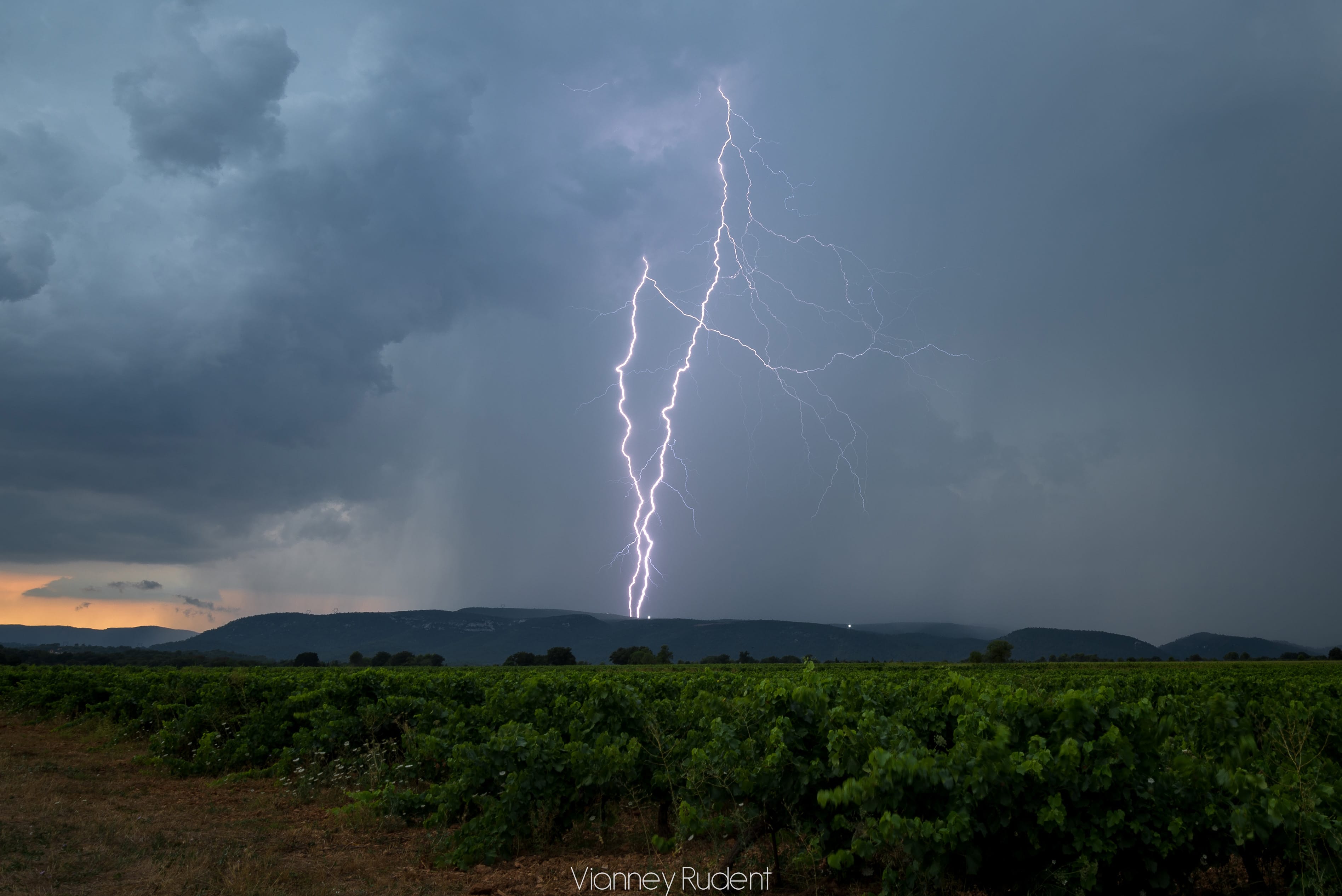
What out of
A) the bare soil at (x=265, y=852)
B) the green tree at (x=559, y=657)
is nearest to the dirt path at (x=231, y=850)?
the bare soil at (x=265, y=852)

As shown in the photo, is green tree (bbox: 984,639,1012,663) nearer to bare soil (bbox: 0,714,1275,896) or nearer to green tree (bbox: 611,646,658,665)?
green tree (bbox: 611,646,658,665)

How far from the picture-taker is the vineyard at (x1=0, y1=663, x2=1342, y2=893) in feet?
16.2

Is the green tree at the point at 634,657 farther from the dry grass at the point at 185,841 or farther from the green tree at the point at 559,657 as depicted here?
the dry grass at the point at 185,841

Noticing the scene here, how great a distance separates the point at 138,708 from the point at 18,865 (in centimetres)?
1527

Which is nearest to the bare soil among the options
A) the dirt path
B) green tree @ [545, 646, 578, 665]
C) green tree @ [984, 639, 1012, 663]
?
the dirt path

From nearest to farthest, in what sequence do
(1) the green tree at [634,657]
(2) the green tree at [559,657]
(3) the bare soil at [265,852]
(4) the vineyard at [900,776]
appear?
(4) the vineyard at [900,776] < (3) the bare soil at [265,852] < (2) the green tree at [559,657] < (1) the green tree at [634,657]

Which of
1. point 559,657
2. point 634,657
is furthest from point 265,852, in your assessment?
point 634,657

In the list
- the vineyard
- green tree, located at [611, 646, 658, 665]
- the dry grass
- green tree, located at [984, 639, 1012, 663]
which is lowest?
green tree, located at [611, 646, 658, 665]

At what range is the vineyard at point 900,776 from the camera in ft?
16.2

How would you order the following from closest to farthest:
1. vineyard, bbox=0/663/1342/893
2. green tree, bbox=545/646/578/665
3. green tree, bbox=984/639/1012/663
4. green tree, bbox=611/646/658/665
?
1. vineyard, bbox=0/663/1342/893
2. green tree, bbox=984/639/1012/663
3. green tree, bbox=545/646/578/665
4. green tree, bbox=611/646/658/665

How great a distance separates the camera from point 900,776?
16.4 ft

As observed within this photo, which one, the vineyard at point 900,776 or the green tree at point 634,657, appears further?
the green tree at point 634,657

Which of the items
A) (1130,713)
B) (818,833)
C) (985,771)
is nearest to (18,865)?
(818,833)

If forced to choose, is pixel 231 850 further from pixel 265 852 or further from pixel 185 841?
pixel 185 841
